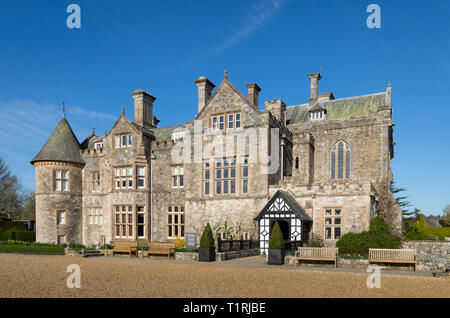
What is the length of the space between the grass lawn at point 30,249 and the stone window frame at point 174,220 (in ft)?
26.9

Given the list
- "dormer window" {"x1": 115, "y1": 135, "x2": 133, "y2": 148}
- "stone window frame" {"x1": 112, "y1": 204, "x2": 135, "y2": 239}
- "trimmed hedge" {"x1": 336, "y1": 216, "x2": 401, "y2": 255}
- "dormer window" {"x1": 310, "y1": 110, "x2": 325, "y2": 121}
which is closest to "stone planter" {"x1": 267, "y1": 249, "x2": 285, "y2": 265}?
"trimmed hedge" {"x1": 336, "y1": 216, "x2": 401, "y2": 255}

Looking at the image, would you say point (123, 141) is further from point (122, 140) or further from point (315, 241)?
point (315, 241)

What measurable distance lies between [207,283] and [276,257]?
21.4 ft

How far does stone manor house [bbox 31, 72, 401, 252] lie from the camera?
23.2 metres

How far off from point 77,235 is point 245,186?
16919 mm

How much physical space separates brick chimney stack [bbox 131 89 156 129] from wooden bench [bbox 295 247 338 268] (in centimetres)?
2139

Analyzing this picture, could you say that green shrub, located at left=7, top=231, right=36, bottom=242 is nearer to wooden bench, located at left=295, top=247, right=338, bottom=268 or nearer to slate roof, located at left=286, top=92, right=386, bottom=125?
slate roof, located at left=286, top=92, right=386, bottom=125

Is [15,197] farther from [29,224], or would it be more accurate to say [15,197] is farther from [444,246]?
[444,246]

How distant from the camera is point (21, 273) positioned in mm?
15148

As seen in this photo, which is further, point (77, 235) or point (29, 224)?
point (29, 224)

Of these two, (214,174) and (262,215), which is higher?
(214,174)

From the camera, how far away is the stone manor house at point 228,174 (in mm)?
23172

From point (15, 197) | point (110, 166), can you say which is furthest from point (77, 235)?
point (15, 197)
